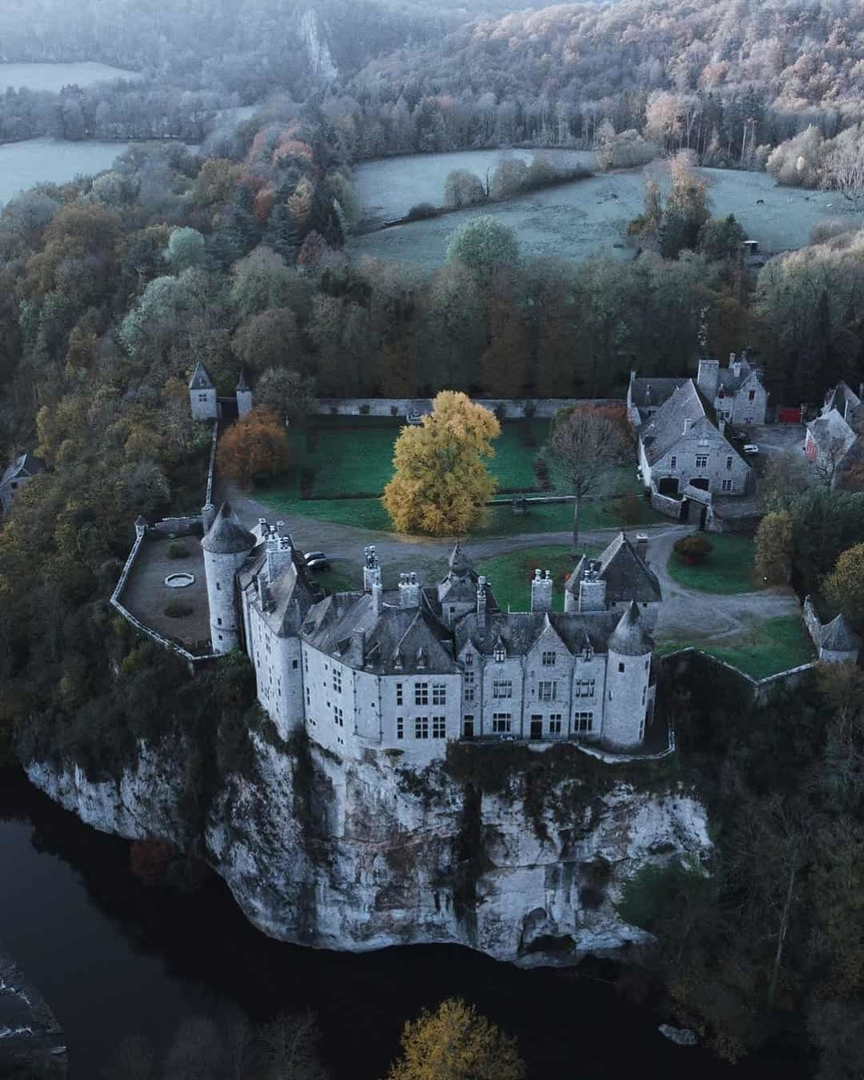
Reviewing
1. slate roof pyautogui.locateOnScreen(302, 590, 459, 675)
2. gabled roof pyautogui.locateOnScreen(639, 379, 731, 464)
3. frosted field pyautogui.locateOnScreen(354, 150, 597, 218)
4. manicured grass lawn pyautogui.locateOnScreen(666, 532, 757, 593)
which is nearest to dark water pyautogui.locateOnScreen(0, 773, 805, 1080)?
slate roof pyautogui.locateOnScreen(302, 590, 459, 675)

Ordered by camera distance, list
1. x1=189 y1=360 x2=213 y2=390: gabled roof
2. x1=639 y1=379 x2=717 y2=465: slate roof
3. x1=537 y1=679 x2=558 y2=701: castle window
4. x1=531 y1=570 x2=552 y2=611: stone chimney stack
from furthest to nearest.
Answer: x1=189 y1=360 x2=213 y2=390: gabled roof → x1=639 y1=379 x2=717 y2=465: slate roof → x1=531 y1=570 x2=552 y2=611: stone chimney stack → x1=537 y1=679 x2=558 y2=701: castle window

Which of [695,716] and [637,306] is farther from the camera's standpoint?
[637,306]

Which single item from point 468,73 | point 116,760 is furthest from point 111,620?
point 468,73

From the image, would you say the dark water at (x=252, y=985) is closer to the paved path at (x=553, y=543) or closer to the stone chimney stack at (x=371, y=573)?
the paved path at (x=553, y=543)

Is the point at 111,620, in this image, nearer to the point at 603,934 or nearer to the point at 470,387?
the point at 603,934

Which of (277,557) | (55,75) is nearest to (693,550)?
(277,557)

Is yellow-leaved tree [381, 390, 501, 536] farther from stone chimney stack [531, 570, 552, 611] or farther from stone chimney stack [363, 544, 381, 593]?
stone chimney stack [531, 570, 552, 611]

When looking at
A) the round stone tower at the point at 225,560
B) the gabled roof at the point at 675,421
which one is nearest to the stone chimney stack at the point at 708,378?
the gabled roof at the point at 675,421
